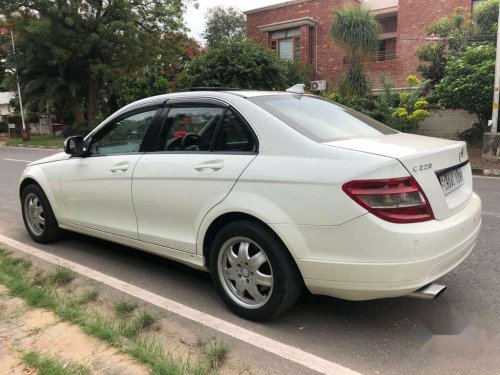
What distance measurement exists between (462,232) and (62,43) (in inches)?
1096

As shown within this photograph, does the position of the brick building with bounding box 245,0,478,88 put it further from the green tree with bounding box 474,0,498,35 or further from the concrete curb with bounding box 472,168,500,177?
the concrete curb with bounding box 472,168,500,177

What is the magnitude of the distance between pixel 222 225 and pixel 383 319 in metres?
1.36

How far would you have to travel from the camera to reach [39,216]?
213 inches

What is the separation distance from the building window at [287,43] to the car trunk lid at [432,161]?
24.0 meters

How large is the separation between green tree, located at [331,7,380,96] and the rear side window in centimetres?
1857

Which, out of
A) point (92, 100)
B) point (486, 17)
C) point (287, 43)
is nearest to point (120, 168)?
point (486, 17)

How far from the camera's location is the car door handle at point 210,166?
3.59m

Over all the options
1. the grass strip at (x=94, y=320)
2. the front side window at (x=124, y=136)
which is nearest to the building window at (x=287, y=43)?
the front side window at (x=124, y=136)

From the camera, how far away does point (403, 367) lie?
2.92m

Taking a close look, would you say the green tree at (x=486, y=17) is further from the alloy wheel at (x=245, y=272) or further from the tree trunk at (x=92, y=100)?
the tree trunk at (x=92, y=100)

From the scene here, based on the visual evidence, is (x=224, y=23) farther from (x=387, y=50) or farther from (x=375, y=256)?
(x=375, y=256)

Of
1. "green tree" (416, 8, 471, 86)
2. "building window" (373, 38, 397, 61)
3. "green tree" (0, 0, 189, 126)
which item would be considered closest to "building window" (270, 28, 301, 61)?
"building window" (373, 38, 397, 61)

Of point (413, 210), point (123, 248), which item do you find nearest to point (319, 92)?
point (123, 248)

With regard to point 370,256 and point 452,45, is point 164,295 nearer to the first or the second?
point 370,256
